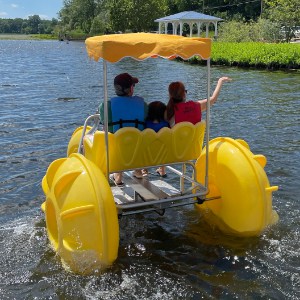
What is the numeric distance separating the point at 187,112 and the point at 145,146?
0.74 meters

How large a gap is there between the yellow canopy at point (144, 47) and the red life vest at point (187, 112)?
702 mm

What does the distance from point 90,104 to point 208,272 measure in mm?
14093

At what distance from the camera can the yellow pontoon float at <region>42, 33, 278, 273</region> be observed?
5.22 m

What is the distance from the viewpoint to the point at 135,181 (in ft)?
22.5

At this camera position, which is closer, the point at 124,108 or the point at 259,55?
the point at 124,108

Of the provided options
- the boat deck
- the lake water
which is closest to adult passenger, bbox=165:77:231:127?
the boat deck

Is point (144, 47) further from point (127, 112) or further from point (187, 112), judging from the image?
point (187, 112)

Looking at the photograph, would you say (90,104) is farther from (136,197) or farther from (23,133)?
(136,197)

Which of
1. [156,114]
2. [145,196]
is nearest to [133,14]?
[156,114]

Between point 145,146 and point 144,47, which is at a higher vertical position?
point 144,47

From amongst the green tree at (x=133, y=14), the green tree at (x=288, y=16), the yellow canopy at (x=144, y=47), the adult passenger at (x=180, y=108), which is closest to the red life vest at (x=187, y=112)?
the adult passenger at (x=180, y=108)

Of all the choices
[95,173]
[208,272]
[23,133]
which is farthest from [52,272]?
[23,133]

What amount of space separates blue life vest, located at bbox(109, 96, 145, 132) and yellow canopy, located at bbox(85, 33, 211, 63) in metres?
0.65

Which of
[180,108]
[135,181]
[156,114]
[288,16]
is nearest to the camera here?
[180,108]
